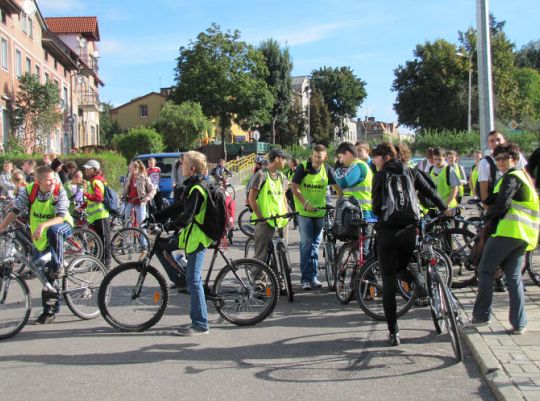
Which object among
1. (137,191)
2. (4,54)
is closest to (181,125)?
(4,54)

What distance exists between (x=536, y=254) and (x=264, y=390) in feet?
16.6

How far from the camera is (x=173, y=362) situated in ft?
17.5

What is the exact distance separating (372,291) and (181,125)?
43760mm

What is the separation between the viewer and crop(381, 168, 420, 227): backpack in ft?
18.2

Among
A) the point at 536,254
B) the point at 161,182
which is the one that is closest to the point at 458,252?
the point at 536,254

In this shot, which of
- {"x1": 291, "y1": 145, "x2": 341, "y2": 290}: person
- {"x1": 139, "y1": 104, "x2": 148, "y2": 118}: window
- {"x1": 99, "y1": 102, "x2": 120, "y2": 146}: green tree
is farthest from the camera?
{"x1": 139, "y1": 104, "x2": 148, "y2": 118}: window

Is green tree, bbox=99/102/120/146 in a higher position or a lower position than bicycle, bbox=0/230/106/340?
higher

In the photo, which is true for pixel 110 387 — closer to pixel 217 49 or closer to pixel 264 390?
pixel 264 390

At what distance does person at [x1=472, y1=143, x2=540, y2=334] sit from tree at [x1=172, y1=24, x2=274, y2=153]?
181ft

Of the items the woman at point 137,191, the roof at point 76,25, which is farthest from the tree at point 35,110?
the woman at point 137,191

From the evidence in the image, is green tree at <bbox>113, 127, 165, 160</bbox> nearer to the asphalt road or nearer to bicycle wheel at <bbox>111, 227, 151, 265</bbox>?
bicycle wheel at <bbox>111, 227, 151, 265</bbox>

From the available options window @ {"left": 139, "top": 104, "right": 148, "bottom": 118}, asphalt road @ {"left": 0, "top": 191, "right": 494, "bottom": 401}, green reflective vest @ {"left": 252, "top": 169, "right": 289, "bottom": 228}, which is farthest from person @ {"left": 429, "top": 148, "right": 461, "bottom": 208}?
window @ {"left": 139, "top": 104, "right": 148, "bottom": 118}

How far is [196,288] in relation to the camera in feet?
19.9

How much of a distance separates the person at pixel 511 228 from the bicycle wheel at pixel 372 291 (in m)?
0.94
